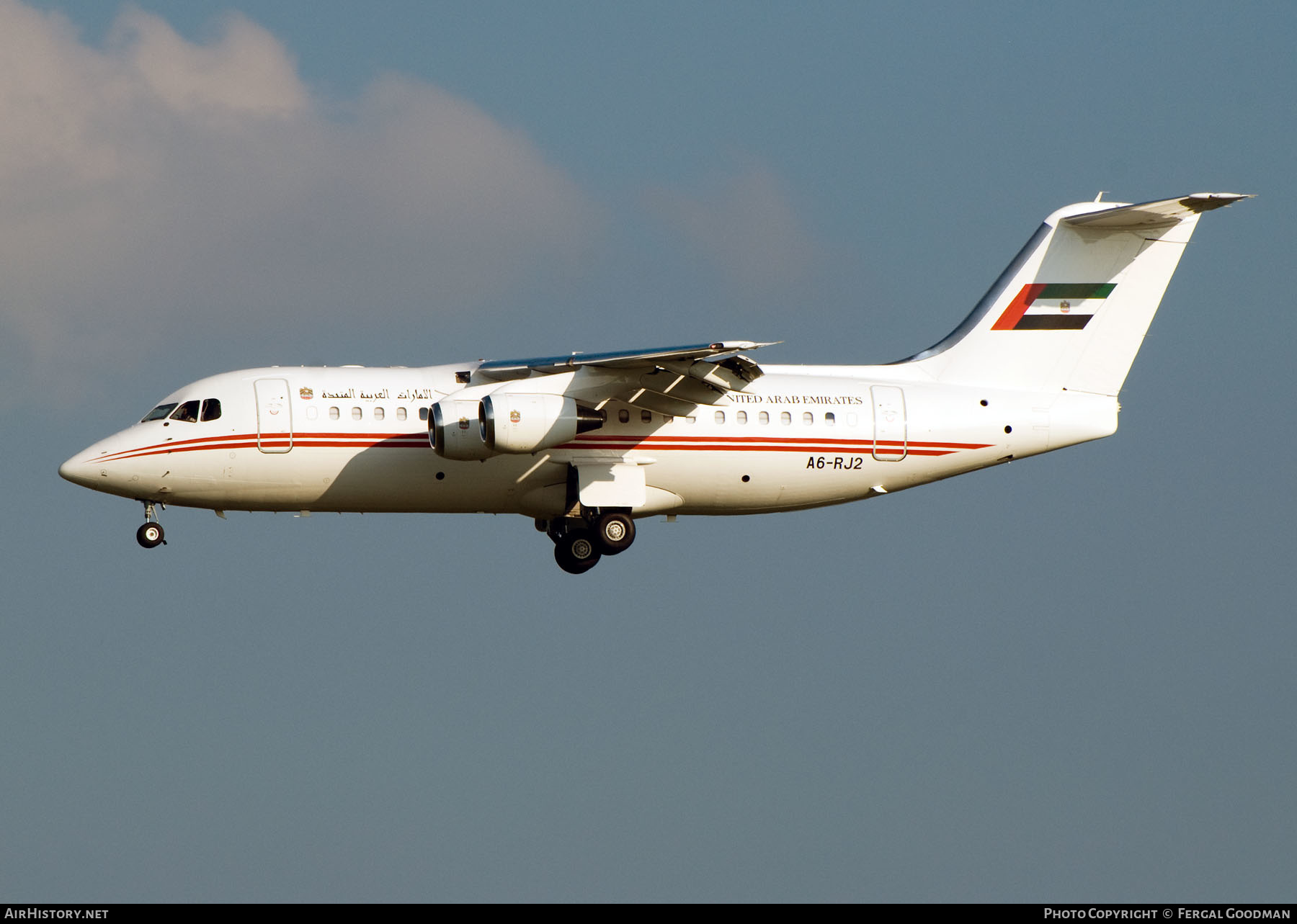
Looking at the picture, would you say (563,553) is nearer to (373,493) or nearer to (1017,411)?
(373,493)

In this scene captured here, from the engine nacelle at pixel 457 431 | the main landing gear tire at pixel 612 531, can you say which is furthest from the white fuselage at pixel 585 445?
the engine nacelle at pixel 457 431

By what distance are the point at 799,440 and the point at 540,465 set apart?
344 centimetres

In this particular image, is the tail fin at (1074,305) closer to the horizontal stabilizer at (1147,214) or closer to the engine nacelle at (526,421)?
the horizontal stabilizer at (1147,214)

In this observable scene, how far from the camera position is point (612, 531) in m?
24.7

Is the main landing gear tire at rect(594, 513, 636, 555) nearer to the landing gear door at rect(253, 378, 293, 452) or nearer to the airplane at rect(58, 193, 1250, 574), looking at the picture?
the airplane at rect(58, 193, 1250, 574)

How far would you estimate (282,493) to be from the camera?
23.9 meters

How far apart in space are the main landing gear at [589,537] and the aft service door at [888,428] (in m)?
3.47

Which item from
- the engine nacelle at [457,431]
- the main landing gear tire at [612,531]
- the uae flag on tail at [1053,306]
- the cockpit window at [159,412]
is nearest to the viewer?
the engine nacelle at [457,431]

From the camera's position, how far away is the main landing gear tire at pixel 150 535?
24.3m

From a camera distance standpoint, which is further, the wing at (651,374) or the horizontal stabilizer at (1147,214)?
the horizontal stabilizer at (1147,214)

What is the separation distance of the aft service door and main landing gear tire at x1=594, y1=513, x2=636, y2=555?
351 centimetres

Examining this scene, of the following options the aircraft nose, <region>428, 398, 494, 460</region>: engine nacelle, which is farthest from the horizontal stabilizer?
the aircraft nose

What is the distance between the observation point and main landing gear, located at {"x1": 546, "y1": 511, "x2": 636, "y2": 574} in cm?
2475

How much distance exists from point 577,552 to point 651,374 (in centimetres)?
277
